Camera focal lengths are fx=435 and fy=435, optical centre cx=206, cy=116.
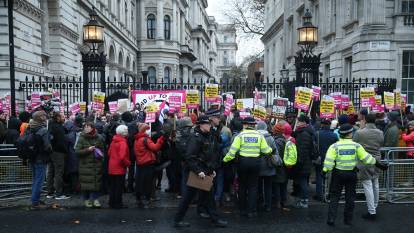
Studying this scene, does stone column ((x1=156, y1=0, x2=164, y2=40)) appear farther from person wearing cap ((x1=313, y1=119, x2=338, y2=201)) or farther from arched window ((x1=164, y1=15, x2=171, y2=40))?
person wearing cap ((x1=313, y1=119, x2=338, y2=201))

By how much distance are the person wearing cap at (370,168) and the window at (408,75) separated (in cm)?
1327

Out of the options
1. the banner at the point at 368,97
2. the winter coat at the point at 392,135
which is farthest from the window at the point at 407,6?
the winter coat at the point at 392,135

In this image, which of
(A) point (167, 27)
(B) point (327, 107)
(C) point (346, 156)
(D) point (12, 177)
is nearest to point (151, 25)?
(A) point (167, 27)

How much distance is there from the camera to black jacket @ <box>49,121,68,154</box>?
890 cm

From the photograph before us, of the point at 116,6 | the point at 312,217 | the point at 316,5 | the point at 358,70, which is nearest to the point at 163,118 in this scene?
the point at 312,217

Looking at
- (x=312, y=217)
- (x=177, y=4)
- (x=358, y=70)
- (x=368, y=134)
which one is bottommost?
(x=312, y=217)

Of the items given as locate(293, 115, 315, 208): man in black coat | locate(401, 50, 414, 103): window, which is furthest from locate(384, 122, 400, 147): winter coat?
locate(401, 50, 414, 103): window

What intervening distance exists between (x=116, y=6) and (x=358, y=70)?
2834cm

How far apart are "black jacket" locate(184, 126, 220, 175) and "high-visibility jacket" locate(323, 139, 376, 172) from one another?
6.44ft

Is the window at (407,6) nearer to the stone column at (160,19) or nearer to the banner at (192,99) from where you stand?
the banner at (192,99)

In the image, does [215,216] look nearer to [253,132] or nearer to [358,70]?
[253,132]

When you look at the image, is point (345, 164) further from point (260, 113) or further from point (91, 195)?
point (91, 195)

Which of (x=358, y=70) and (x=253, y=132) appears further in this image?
(x=358, y=70)

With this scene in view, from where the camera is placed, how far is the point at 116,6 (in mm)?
42219
